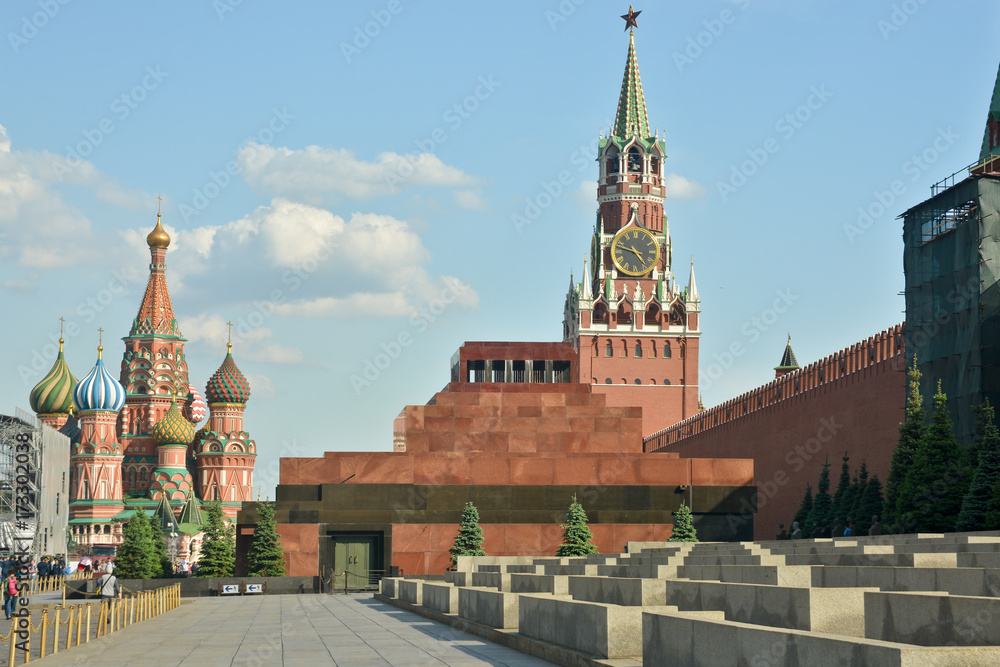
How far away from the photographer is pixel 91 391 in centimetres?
10681

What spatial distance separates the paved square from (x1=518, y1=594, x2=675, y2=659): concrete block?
39 centimetres

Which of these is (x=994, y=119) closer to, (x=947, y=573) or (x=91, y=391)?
(x=947, y=573)

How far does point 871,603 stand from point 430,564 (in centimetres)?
3019

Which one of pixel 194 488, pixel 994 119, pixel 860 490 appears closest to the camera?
pixel 860 490

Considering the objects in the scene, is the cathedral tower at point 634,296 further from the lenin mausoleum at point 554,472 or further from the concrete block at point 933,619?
the concrete block at point 933,619

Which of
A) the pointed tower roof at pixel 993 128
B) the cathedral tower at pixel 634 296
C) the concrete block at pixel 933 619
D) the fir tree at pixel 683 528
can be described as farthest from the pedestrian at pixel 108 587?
the cathedral tower at pixel 634 296

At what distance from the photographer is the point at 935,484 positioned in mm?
28172

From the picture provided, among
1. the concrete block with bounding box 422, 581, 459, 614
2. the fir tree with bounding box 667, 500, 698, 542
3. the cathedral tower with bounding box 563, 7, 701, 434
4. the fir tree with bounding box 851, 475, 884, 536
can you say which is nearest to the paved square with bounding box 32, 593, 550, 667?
the concrete block with bounding box 422, 581, 459, 614

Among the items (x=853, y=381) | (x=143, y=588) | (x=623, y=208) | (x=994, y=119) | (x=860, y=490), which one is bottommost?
(x=143, y=588)

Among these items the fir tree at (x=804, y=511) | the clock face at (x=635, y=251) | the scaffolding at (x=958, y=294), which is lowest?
the fir tree at (x=804, y=511)

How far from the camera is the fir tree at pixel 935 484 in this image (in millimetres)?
27717

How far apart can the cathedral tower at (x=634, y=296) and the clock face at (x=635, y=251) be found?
0.26 ft

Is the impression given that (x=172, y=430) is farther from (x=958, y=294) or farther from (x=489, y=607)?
(x=489, y=607)

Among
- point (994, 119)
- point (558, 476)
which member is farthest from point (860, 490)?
point (994, 119)
